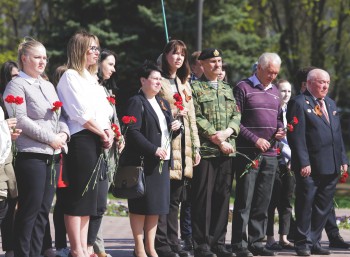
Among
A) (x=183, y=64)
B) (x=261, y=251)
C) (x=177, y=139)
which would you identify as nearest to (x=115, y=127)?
(x=177, y=139)

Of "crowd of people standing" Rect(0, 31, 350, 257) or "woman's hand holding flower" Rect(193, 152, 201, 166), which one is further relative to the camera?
"woman's hand holding flower" Rect(193, 152, 201, 166)

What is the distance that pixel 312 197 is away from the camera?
9883mm

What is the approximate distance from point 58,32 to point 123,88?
7.90 feet

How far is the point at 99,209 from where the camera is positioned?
8.20 metres

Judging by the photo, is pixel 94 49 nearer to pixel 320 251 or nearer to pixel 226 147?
pixel 226 147

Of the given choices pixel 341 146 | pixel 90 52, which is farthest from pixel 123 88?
pixel 90 52

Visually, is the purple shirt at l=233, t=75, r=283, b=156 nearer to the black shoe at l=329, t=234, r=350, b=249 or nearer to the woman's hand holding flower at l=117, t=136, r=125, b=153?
the woman's hand holding flower at l=117, t=136, r=125, b=153

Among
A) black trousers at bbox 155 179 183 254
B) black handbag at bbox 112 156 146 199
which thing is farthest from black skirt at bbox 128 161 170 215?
black trousers at bbox 155 179 183 254

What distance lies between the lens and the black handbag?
836 centimetres

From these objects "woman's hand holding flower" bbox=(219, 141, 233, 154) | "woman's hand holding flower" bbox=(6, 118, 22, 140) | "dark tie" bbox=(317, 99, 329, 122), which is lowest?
"woman's hand holding flower" bbox=(219, 141, 233, 154)

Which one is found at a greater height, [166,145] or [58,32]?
A: [58,32]

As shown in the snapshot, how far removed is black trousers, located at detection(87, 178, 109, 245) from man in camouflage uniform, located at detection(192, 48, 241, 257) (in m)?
1.30

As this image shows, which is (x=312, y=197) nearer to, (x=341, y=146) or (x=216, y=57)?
(x=341, y=146)

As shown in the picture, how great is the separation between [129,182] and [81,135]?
0.84 meters
